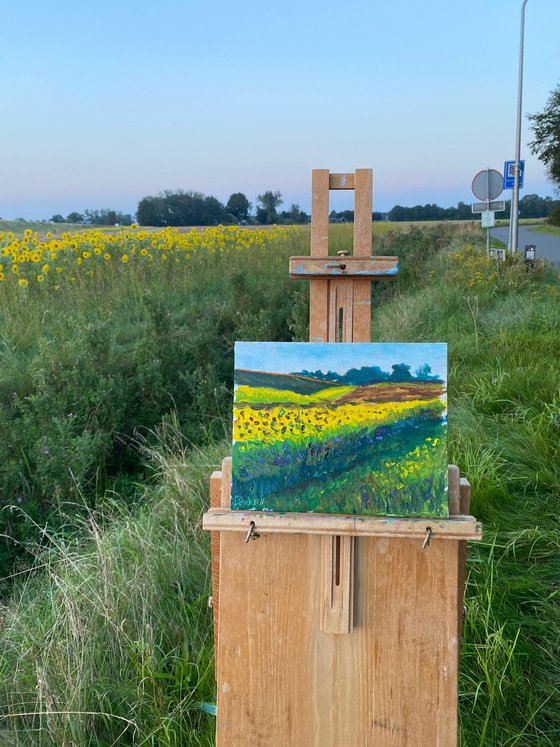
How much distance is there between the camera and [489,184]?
1068 centimetres

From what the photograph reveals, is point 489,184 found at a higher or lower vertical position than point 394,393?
higher

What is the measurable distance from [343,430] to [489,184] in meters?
10.4

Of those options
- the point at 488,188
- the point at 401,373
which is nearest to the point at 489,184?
the point at 488,188

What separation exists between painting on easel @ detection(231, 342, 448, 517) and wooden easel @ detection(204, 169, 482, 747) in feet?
0.24

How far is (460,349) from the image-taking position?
5.43 metres

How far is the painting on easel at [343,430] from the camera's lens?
55.0 inches

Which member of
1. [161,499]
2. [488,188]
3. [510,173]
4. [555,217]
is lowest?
[161,499]

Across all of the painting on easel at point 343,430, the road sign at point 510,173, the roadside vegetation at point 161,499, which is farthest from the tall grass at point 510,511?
the road sign at point 510,173

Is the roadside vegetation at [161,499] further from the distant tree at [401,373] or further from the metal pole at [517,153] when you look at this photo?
the metal pole at [517,153]

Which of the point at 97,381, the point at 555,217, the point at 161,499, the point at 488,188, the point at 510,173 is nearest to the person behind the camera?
the point at 161,499

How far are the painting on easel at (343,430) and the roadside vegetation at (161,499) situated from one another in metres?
0.84

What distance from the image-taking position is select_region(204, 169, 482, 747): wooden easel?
1.44m

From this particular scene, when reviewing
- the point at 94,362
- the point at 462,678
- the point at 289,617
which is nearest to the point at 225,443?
the point at 94,362

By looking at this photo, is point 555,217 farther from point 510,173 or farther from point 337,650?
point 337,650
